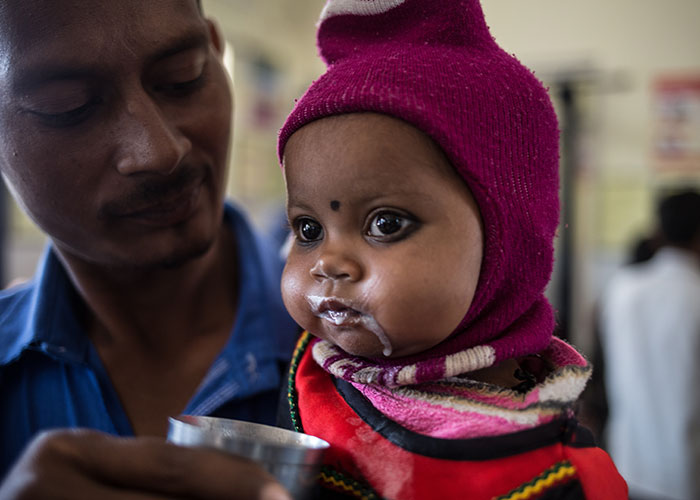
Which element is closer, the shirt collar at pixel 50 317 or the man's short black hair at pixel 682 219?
the shirt collar at pixel 50 317

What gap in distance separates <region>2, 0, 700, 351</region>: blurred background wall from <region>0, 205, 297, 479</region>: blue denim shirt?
345 cm

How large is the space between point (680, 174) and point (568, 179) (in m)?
0.86

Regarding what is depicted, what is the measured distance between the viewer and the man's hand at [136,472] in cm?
53

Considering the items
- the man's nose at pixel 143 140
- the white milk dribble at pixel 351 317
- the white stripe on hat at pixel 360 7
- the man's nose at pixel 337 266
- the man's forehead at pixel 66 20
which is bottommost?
the white milk dribble at pixel 351 317

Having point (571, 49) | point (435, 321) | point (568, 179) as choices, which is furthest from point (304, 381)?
point (571, 49)

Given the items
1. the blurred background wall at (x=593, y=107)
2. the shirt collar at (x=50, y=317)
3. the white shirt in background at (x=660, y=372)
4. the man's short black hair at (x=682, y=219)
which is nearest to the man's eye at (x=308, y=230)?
the shirt collar at (x=50, y=317)

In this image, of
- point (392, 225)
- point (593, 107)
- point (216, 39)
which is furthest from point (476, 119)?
point (593, 107)

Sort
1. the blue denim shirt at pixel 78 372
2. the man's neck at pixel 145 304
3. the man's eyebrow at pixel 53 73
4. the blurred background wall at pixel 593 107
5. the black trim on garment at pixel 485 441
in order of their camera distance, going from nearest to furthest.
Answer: the black trim on garment at pixel 485 441 → the man's eyebrow at pixel 53 73 → the blue denim shirt at pixel 78 372 → the man's neck at pixel 145 304 → the blurred background wall at pixel 593 107

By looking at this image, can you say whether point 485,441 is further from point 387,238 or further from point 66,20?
point 66,20

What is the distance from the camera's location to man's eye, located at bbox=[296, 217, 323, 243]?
764 millimetres

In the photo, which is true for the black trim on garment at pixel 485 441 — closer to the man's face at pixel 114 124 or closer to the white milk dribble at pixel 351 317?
the white milk dribble at pixel 351 317

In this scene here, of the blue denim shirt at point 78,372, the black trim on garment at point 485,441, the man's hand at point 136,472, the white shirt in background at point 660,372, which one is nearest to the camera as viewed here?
the man's hand at point 136,472

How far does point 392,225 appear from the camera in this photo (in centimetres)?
70

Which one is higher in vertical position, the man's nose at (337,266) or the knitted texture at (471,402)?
the man's nose at (337,266)
